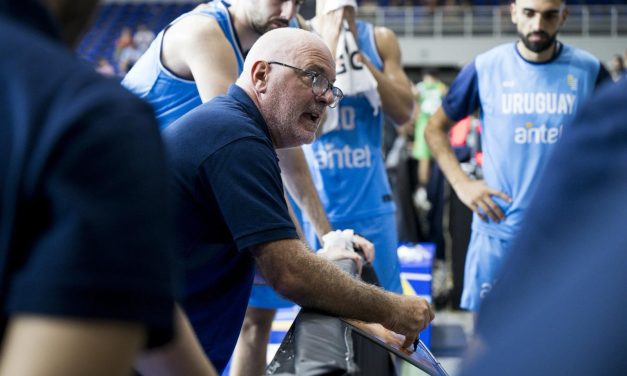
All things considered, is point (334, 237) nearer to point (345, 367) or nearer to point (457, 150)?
point (345, 367)

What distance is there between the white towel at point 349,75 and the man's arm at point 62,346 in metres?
2.89

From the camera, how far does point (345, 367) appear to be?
1429 millimetres

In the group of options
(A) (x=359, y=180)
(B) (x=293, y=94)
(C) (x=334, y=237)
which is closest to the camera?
(B) (x=293, y=94)

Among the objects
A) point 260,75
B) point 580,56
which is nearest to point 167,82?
point 260,75

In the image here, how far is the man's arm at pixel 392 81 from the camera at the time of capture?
12.5 ft

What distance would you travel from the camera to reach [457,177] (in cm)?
397

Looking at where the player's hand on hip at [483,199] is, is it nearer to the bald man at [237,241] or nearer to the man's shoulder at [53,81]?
the bald man at [237,241]

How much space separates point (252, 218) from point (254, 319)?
158cm

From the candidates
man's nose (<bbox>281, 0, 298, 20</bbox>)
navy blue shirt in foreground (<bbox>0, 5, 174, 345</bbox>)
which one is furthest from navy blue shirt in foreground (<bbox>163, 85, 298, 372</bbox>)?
navy blue shirt in foreground (<bbox>0, 5, 174, 345</bbox>)

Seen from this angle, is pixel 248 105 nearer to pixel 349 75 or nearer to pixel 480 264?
pixel 349 75

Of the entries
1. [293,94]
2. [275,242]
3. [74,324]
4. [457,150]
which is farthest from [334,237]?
[457,150]

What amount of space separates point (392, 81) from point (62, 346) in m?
3.27

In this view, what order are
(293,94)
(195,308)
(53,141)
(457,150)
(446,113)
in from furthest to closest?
(457,150) → (446,113) → (293,94) → (195,308) → (53,141)

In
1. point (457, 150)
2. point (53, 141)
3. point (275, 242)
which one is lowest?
point (457, 150)
